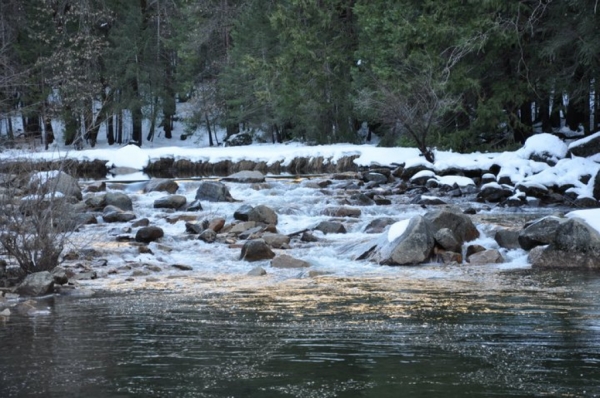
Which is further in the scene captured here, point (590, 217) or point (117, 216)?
point (117, 216)

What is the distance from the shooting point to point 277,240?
1359cm

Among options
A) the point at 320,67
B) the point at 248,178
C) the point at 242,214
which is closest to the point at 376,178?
the point at 248,178

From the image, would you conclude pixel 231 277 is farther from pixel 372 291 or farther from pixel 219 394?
pixel 219 394

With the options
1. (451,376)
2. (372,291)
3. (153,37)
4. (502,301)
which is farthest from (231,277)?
(153,37)

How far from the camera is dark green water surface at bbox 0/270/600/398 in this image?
17.3ft

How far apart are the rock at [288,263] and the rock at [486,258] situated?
240 centimetres

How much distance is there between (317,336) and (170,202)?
40.4 ft

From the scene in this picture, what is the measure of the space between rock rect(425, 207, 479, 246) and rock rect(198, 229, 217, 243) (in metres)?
3.75

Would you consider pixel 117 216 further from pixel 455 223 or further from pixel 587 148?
pixel 587 148

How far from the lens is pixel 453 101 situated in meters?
25.7

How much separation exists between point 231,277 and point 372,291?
7.37ft

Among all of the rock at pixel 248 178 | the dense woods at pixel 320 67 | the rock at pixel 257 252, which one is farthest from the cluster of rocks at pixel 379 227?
the dense woods at pixel 320 67

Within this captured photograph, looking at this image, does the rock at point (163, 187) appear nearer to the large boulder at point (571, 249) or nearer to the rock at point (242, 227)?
the rock at point (242, 227)

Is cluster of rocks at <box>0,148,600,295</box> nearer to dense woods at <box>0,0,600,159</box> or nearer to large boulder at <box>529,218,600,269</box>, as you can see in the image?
large boulder at <box>529,218,600,269</box>
